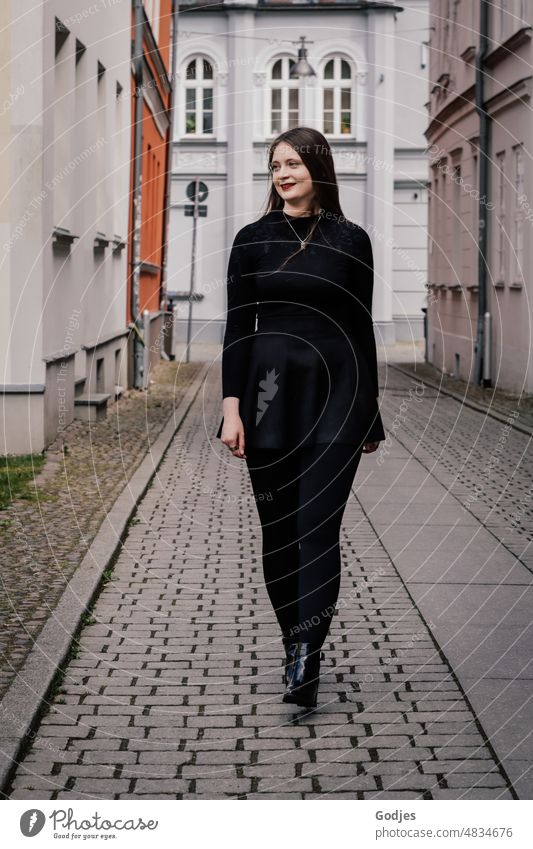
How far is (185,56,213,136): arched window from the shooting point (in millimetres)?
42716

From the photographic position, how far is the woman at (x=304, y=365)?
5504 mm

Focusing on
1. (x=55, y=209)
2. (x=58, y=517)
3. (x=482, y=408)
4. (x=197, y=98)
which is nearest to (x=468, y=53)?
(x=482, y=408)

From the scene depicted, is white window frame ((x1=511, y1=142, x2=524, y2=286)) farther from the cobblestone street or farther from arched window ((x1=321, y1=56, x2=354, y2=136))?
arched window ((x1=321, y1=56, x2=354, y2=136))

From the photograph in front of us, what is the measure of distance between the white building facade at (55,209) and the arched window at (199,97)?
22.4m

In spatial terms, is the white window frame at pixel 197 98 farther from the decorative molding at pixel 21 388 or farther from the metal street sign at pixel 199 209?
the decorative molding at pixel 21 388

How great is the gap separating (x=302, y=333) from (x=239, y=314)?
0.84 feet

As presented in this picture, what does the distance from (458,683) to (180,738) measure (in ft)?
4.16

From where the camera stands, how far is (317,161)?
17.9ft

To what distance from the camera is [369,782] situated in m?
4.71

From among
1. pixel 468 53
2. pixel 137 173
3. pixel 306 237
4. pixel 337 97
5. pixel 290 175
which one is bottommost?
pixel 306 237

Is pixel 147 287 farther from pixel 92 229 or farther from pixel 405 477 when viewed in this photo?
pixel 405 477

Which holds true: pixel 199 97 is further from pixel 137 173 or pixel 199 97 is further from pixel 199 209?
pixel 137 173

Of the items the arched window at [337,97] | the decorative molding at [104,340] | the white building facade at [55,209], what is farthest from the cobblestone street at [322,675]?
the arched window at [337,97]

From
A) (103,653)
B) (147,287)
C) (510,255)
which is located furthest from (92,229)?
(103,653)
